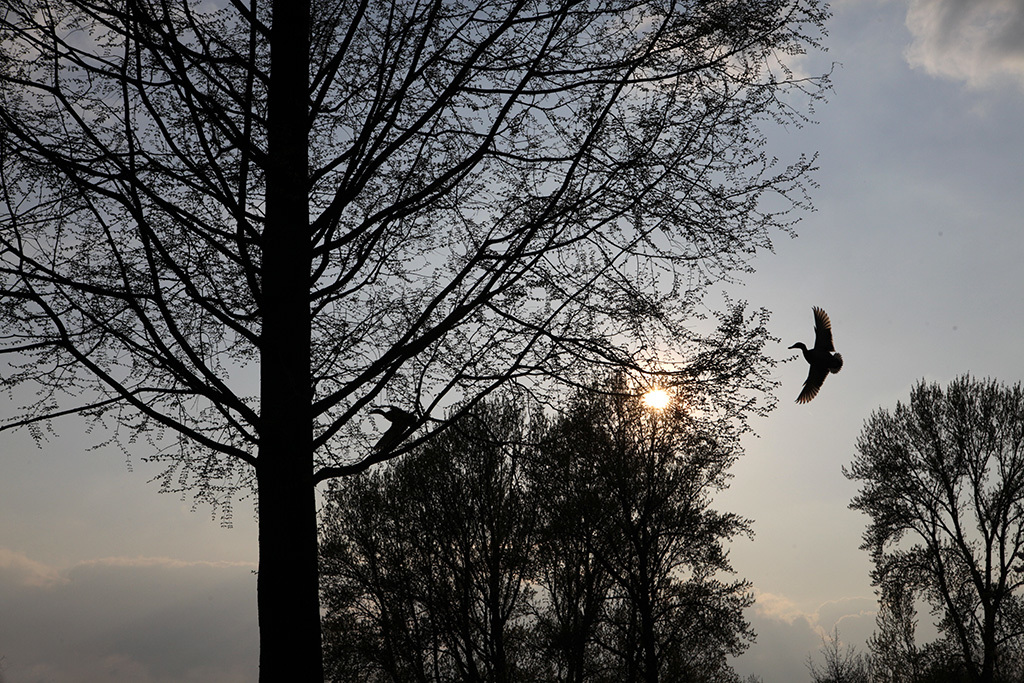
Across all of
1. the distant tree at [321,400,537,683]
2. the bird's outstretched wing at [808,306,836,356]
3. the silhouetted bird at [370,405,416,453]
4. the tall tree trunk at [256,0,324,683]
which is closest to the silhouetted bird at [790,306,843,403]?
the bird's outstretched wing at [808,306,836,356]

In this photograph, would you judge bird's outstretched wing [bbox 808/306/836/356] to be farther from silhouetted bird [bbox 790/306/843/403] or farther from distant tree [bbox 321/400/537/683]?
distant tree [bbox 321/400/537/683]

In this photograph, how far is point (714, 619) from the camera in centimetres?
1916

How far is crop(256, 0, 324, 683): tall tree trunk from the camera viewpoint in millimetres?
4371

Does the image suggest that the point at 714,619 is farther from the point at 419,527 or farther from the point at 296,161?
the point at 296,161

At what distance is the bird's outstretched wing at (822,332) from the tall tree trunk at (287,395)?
10.1m

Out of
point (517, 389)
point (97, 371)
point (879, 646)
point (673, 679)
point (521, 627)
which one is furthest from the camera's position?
point (879, 646)

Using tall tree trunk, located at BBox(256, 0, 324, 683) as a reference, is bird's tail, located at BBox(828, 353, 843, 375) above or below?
above

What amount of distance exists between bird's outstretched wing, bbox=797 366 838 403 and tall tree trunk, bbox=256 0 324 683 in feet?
32.6

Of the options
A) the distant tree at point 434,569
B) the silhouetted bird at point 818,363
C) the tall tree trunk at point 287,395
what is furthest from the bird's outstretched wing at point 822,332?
the tall tree trunk at point 287,395

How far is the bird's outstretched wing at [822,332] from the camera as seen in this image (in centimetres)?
1285

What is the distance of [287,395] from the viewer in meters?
4.63

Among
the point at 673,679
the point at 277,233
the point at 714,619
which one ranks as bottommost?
the point at 673,679

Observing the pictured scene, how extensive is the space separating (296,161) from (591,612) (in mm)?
13193

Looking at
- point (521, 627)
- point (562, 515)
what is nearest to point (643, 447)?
point (562, 515)
